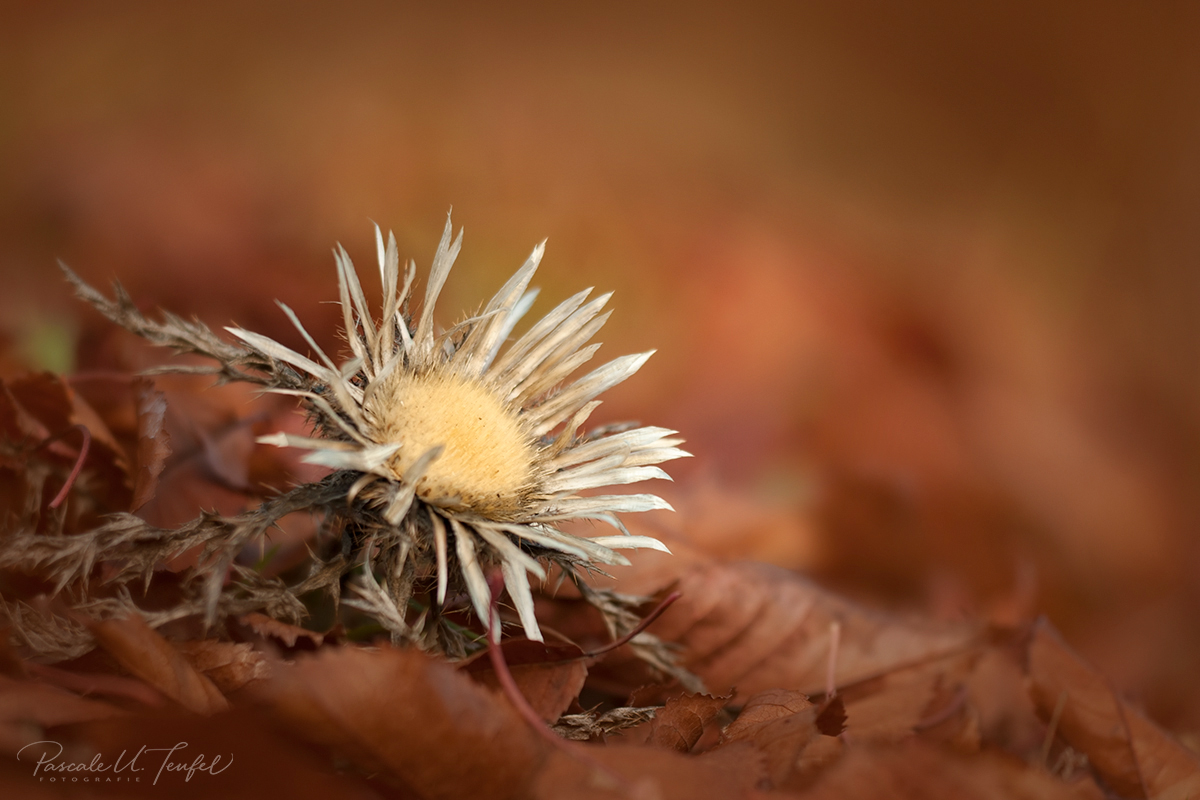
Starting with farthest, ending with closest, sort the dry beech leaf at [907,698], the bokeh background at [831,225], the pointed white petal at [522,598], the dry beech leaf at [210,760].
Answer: the bokeh background at [831,225]
the dry beech leaf at [907,698]
the pointed white petal at [522,598]
the dry beech leaf at [210,760]

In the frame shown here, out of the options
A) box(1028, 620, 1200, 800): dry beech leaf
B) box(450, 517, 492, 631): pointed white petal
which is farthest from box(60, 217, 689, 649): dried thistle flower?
box(1028, 620, 1200, 800): dry beech leaf

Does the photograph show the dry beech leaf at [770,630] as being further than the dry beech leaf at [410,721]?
Yes

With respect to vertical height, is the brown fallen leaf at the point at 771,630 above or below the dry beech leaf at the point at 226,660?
above

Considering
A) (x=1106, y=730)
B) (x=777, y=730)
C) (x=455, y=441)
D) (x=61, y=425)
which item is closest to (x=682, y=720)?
(x=777, y=730)

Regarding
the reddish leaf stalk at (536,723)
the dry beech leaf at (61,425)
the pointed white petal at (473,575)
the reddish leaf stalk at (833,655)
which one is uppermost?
the pointed white petal at (473,575)

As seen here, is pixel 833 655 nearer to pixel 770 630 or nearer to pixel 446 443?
pixel 770 630

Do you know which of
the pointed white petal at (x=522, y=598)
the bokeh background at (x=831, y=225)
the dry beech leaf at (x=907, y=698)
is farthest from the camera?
the bokeh background at (x=831, y=225)

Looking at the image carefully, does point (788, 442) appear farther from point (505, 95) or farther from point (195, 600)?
point (195, 600)

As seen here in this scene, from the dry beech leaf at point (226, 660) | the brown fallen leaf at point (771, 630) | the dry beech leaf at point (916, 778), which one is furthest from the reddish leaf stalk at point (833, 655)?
the dry beech leaf at point (226, 660)

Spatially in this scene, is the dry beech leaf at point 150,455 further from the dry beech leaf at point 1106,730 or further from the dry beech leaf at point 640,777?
the dry beech leaf at point 1106,730
